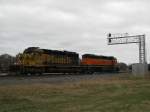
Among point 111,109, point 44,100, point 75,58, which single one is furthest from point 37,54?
point 111,109

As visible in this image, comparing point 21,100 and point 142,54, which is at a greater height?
point 142,54

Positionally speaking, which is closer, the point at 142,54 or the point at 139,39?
the point at 142,54

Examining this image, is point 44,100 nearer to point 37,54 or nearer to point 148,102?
point 148,102

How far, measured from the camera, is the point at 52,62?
47281 millimetres

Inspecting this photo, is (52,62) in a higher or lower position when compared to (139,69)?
higher

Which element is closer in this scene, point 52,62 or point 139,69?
point 139,69

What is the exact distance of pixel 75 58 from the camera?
53.7 meters

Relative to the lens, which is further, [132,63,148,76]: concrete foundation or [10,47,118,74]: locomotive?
[132,63,148,76]: concrete foundation

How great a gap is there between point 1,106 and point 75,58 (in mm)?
39755

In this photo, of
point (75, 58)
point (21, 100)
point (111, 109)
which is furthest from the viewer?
point (75, 58)

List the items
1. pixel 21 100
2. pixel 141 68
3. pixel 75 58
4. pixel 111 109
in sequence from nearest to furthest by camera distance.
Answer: pixel 111 109, pixel 21 100, pixel 141 68, pixel 75 58

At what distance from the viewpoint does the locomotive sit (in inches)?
1666

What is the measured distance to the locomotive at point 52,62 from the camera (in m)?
42.3

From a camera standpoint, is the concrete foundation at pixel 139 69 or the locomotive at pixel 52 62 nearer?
the locomotive at pixel 52 62
